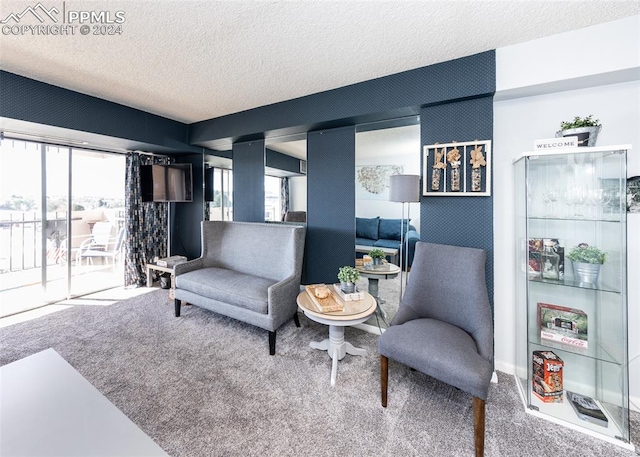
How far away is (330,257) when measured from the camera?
297cm

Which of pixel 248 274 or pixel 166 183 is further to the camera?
pixel 166 183

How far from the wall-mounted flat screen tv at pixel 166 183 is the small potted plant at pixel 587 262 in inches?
180

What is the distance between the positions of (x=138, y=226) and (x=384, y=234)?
3838 mm

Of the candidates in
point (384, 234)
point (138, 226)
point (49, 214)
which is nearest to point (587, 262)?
point (384, 234)

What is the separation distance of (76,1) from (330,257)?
2.72 meters

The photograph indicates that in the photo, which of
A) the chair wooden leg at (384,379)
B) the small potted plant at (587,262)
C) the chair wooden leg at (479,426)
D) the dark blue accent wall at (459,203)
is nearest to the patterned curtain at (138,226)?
the chair wooden leg at (384,379)

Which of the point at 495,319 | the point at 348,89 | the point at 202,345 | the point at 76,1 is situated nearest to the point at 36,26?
the point at 76,1

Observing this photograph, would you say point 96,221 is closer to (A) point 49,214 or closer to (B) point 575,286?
(A) point 49,214

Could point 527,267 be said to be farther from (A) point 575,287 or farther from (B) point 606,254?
(B) point 606,254

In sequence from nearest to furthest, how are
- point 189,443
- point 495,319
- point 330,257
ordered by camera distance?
point 189,443, point 495,319, point 330,257

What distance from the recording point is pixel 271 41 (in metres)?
1.87

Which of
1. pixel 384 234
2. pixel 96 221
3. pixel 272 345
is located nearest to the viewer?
pixel 272 345

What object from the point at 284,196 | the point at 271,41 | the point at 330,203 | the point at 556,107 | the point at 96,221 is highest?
the point at 271,41

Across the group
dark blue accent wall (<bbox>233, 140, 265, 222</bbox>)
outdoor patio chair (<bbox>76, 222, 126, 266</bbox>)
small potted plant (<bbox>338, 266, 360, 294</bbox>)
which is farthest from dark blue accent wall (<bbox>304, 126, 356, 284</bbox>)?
outdoor patio chair (<bbox>76, 222, 126, 266</bbox>)
